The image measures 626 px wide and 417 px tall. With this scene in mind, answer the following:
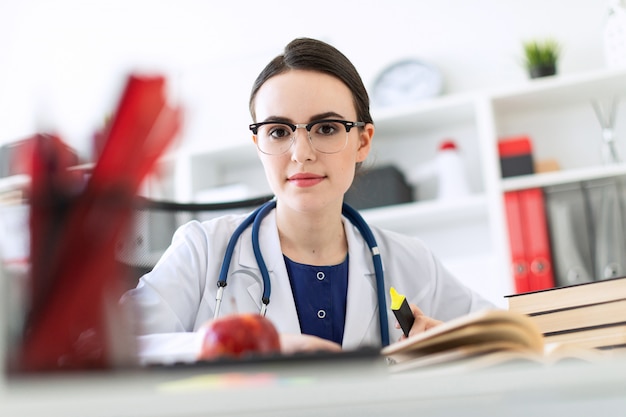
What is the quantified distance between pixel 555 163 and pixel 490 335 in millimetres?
2395

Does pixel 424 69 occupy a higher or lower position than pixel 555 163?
higher

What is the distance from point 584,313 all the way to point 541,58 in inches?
89.4

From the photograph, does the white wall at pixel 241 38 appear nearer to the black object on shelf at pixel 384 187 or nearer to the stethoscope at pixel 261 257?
the black object on shelf at pixel 384 187

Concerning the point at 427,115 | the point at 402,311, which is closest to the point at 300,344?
the point at 402,311

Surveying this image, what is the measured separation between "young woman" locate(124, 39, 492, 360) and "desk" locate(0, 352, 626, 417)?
0.87 metres

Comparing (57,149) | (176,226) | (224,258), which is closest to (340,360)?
(57,149)

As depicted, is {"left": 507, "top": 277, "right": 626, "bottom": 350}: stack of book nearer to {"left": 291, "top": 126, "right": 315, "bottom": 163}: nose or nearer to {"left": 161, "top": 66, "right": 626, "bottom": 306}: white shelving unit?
{"left": 291, "top": 126, "right": 315, "bottom": 163}: nose

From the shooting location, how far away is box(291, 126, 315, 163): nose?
1.42 metres

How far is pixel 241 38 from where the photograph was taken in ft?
12.1

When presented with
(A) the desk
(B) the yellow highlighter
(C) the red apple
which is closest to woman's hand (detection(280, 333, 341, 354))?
(C) the red apple

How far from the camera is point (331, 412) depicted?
17.8 inches

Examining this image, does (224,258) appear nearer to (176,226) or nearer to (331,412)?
(176,226)

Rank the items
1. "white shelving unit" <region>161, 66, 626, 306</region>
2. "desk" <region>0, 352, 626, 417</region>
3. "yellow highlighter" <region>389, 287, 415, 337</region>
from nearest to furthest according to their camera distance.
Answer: "desk" <region>0, 352, 626, 417</region>
"yellow highlighter" <region>389, 287, 415, 337</region>
"white shelving unit" <region>161, 66, 626, 306</region>

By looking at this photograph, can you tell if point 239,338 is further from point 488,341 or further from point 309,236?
point 309,236
